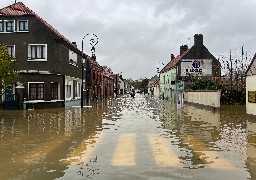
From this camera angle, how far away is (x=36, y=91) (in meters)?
33.2

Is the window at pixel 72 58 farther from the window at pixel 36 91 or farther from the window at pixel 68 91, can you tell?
the window at pixel 36 91

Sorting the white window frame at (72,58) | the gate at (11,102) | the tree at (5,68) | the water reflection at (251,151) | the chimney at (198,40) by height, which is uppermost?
the chimney at (198,40)

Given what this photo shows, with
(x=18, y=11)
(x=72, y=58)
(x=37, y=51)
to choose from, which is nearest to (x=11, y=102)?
(x=37, y=51)

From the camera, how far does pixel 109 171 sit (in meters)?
8.24

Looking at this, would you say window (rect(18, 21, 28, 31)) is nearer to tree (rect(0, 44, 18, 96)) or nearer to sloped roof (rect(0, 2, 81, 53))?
sloped roof (rect(0, 2, 81, 53))

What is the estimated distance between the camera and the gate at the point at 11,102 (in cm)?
3167

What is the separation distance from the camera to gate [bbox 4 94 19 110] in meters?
31.7

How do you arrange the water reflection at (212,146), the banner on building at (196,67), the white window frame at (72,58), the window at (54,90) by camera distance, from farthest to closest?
the banner on building at (196,67), the white window frame at (72,58), the window at (54,90), the water reflection at (212,146)

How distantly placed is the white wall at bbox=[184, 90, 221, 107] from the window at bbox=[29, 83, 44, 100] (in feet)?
50.3

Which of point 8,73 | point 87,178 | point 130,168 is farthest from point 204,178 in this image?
point 8,73

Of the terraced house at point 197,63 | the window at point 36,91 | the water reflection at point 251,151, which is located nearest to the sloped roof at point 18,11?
the window at point 36,91

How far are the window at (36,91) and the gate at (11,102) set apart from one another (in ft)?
4.46

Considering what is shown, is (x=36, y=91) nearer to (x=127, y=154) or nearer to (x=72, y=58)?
(x=72, y=58)

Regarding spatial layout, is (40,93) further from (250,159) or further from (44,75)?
(250,159)
